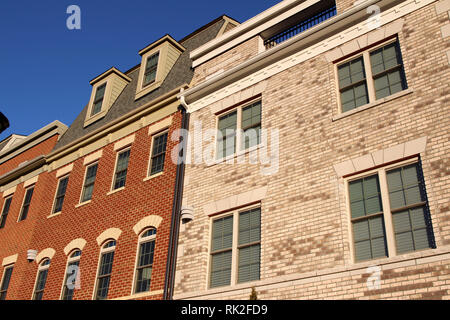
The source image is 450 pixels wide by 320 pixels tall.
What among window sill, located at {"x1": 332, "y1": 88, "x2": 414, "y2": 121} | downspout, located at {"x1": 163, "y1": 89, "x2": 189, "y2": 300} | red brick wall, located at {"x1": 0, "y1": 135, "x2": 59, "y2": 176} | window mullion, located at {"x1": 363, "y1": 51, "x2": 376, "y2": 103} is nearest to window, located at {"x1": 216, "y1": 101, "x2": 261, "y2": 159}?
downspout, located at {"x1": 163, "y1": 89, "x2": 189, "y2": 300}

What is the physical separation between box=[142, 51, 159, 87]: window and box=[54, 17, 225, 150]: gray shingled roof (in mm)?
815

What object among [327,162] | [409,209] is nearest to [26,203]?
[327,162]

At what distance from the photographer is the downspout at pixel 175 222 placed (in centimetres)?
1270

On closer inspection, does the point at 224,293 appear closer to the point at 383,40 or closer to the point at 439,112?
the point at 439,112

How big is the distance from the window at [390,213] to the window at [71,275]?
32.2 ft

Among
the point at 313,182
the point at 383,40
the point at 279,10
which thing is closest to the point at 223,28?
the point at 279,10

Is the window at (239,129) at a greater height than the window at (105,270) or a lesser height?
greater

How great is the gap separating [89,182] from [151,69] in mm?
5002

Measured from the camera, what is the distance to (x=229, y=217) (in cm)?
1259

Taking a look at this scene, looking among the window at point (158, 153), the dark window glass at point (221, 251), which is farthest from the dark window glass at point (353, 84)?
the window at point (158, 153)

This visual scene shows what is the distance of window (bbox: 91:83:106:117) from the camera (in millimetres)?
20953

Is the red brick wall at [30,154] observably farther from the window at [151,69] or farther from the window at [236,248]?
the window at [236,248]

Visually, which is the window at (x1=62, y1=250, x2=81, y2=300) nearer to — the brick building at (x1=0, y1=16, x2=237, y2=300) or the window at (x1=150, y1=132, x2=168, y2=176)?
the brick building at (x1=0, y1=16, x2=237, y2=300)

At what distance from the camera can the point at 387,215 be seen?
963 centimetres
